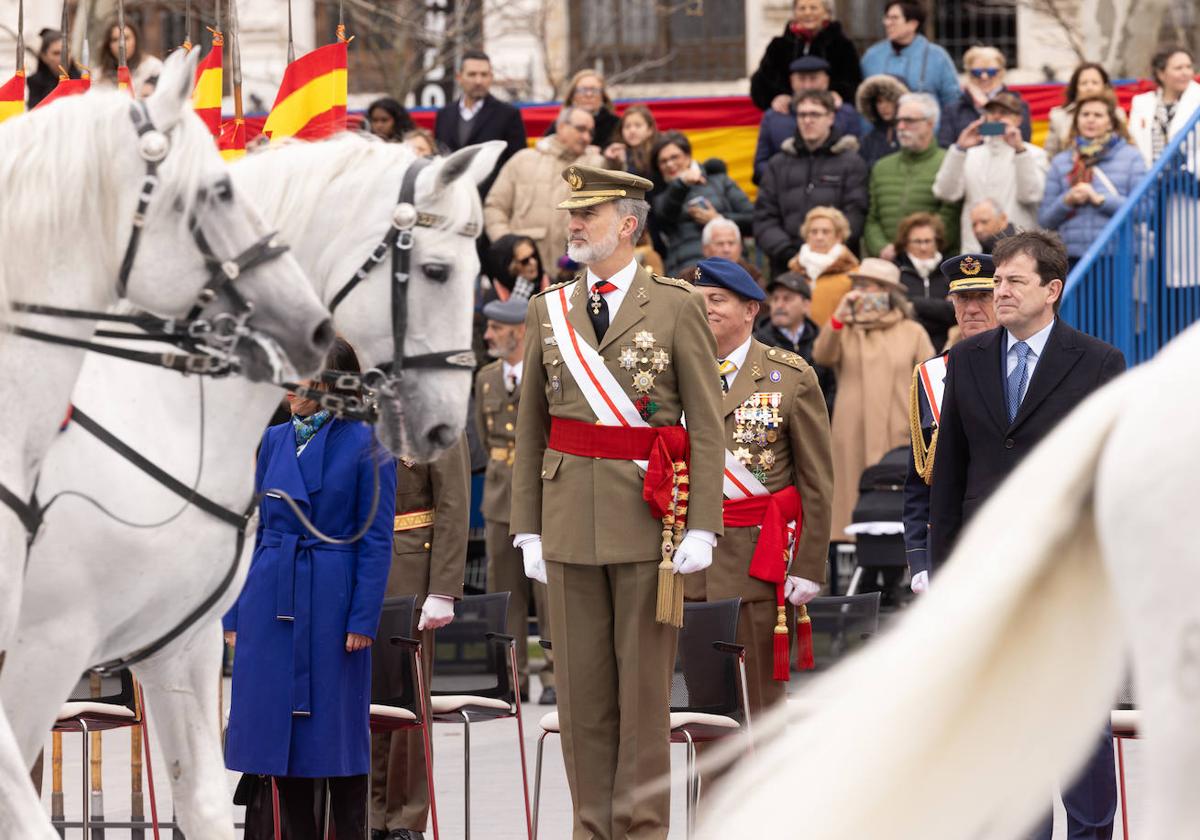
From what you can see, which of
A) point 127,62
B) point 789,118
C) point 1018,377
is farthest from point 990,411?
point 127,62

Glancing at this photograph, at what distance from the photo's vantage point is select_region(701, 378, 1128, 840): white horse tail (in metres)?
2.79

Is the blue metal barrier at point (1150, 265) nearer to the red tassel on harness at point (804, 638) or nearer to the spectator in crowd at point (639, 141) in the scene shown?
the spectator in crowd at point (639, 141)

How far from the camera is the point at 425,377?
629cm

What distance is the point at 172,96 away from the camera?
5254mm

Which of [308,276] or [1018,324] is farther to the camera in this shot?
[1018,324]

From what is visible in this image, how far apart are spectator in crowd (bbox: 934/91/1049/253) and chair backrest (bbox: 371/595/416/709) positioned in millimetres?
6548

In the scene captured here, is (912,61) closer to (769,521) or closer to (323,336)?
(769,521)

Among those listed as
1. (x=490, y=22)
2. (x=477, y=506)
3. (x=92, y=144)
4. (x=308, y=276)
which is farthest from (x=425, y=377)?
(x=490, y=22)

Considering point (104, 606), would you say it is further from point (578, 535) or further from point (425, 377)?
point (578, 535)

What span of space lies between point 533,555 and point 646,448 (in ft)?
1.84

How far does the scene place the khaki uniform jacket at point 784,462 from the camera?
320 inches

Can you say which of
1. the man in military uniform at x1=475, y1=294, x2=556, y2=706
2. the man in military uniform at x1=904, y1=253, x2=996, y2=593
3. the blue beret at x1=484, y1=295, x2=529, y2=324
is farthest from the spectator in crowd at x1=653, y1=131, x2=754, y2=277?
the man in military uniform at x1=904, y1=253, x2=996, y2=593

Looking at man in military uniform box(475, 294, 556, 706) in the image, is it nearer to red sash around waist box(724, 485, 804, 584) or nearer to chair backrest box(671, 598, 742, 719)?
red sash around waist box(724, 485, 804, 584)

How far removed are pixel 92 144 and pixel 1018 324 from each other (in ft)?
10.5
